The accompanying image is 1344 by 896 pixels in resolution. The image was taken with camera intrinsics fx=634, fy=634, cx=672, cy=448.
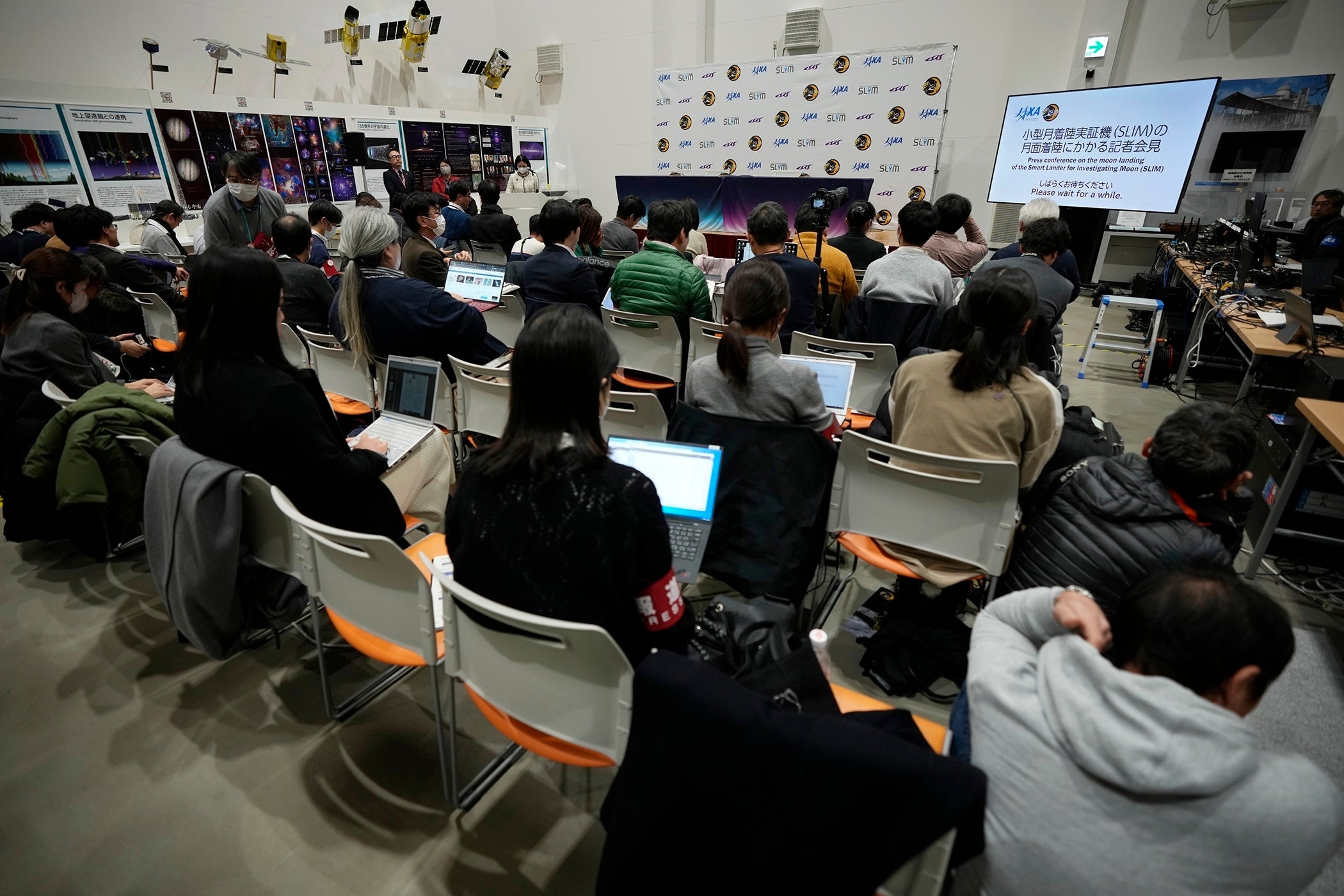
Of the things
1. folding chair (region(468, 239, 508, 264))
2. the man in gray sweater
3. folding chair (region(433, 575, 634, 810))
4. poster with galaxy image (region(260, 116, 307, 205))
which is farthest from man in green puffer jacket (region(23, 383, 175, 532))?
poster with galaxy image (region(260, 116, 307, 205))

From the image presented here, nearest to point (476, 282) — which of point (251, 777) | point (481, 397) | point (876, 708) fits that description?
point (481, 397)

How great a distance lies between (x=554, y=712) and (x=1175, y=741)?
101 cm

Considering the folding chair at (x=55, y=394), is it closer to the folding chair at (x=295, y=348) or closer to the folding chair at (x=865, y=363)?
the folding chair at (x=295, y=348)

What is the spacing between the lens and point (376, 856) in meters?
1.59

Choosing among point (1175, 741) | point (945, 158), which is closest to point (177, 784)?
point (1175, 741)

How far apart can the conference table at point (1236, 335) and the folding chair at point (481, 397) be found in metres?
4.05

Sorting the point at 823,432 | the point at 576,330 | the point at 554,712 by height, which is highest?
the point at 576,330

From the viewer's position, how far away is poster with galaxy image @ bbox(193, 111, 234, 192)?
21.0 ft

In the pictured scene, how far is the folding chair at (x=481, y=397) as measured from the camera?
8.58 ft

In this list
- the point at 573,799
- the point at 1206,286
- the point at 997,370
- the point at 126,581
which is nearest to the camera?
the point at 573,799

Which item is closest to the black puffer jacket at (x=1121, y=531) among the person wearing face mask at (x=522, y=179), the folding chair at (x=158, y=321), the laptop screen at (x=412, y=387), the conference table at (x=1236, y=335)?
the laptop screen at (x=412, y=387)

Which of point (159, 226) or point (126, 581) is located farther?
point (159, 226)

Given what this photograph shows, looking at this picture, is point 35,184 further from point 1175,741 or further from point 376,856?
point 1175,741

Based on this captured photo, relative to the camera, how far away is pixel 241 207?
455cm
